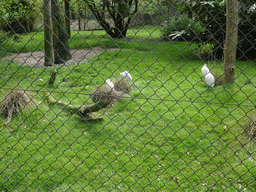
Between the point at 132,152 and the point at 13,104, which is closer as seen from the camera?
the point at 132,152

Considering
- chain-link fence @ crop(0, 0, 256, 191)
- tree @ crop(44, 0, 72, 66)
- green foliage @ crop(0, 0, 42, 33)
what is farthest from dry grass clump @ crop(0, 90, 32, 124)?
tree @ crop(44, 0, 72, 66)

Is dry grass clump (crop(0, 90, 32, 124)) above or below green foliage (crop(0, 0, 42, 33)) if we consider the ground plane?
below

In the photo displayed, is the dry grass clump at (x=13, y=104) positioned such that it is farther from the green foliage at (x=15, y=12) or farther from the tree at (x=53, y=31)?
the tree at (x=53, y=31)

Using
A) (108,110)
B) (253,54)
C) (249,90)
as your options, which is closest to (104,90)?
(108,110)

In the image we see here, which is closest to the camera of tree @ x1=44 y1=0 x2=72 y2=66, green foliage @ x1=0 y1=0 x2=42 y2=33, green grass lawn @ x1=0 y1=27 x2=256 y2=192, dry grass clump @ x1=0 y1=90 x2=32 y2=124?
green foliage @ x1=0 y1=0 x2=42 y2=33

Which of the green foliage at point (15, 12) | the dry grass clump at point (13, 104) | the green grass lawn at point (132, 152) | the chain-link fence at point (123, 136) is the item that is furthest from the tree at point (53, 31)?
the green grass lawn at point (132, 152)

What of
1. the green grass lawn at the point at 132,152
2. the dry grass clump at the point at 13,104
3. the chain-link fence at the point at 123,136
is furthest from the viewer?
A: the dry grass clump at the point at 13,104

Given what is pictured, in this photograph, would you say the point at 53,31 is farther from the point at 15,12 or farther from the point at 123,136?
the point at 123,136

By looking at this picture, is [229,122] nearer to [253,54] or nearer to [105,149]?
[105,149]

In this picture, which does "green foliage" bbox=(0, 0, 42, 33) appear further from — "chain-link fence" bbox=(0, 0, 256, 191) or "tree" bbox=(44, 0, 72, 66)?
"tree" bbox=(44, 0, 72, 66)

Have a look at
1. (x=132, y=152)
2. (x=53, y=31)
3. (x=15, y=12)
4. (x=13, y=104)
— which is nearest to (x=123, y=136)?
(x=132, y=152)

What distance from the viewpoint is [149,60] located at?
7406 millimetres

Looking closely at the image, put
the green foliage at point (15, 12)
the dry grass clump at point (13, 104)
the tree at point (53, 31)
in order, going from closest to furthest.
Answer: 1. the green foliage at point (15, 12)
2. the dry grass clump at point (13, 104)
3. the tree at point (53, 31)

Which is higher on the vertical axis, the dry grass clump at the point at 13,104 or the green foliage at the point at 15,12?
the green foliage at the point at 15,12
